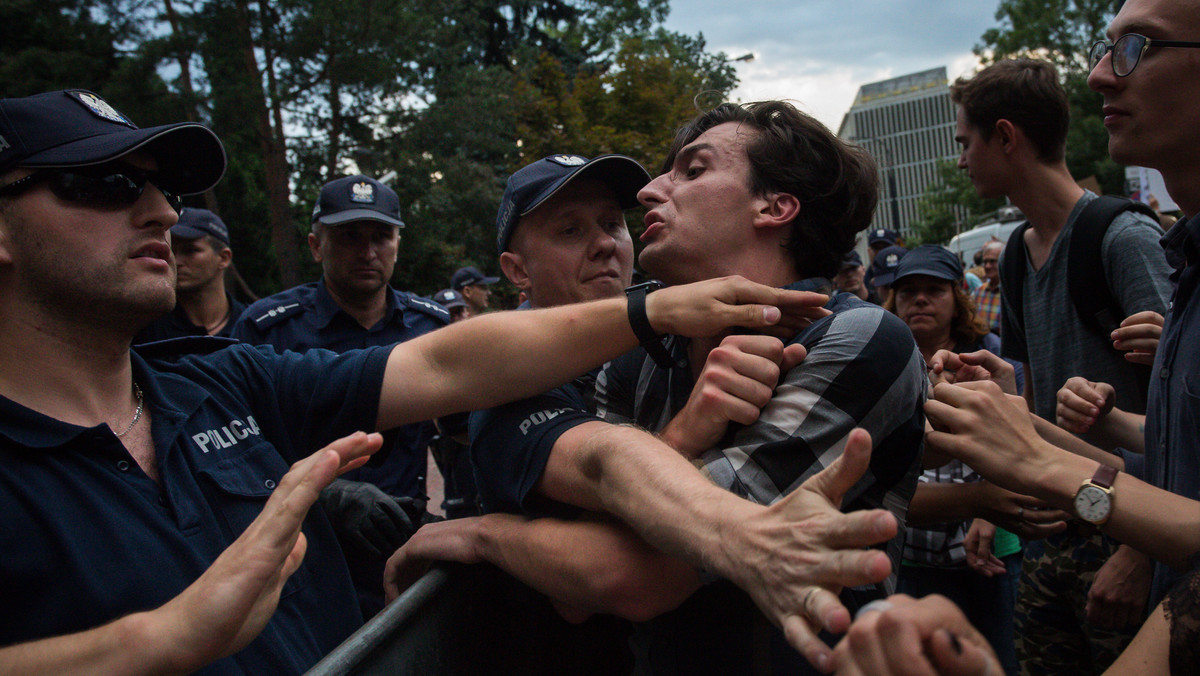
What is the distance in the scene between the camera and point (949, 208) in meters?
59.5

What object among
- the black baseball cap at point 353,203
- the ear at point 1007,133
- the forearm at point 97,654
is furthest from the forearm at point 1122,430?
the black baseball cap at point 353,203

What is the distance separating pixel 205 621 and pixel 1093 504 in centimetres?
194

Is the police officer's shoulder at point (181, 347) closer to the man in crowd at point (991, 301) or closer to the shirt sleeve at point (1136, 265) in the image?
the shirt sleeve at point (1136, 265)

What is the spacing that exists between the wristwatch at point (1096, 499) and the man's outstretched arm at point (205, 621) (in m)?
1.71

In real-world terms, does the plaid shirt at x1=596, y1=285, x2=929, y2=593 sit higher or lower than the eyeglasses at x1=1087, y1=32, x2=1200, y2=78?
lower

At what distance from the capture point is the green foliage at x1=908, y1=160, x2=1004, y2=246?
47.4 metres

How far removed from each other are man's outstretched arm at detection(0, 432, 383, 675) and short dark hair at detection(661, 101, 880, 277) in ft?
4.75

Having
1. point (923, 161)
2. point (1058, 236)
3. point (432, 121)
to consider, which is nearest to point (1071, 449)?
point (1058, 236)

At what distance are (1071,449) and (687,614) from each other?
56.0 inches

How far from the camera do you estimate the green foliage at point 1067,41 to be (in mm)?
34375

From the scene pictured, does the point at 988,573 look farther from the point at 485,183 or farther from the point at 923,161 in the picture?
the point at 923,161

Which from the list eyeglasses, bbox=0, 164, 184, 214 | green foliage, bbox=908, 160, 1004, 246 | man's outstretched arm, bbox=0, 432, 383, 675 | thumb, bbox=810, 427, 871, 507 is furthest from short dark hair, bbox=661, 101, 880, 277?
green foliage, bbox=908, 160, 1004, 246

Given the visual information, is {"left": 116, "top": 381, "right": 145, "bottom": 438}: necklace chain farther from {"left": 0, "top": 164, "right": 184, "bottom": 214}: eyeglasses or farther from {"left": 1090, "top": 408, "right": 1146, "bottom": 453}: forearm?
{"left": 1090, "top": 408, "right": 1146, "bottom": 453}: forearm

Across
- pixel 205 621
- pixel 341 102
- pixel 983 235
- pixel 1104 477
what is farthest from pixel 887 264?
pixel 983 235
